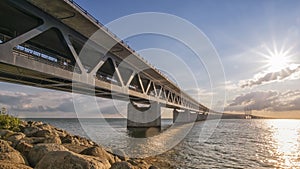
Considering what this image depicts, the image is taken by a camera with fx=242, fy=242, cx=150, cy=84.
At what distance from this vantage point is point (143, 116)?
185 feet

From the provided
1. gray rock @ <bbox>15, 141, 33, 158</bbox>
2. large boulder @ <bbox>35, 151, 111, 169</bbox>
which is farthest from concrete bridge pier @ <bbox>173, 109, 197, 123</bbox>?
large boulder @ <bbox>35, 151, 111, 169</bbox>

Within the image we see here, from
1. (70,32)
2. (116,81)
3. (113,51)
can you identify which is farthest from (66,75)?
(116,81)

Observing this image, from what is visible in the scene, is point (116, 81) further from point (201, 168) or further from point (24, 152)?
point (24, 152)

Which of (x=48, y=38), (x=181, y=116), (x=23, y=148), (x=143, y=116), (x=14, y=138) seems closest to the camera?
(x=23, y=148)

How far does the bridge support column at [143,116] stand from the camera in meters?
56.0

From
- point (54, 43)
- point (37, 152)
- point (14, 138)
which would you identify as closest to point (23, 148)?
point (37, 152)

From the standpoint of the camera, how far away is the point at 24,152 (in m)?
8.94

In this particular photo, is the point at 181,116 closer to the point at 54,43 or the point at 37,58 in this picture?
the point at 54,43

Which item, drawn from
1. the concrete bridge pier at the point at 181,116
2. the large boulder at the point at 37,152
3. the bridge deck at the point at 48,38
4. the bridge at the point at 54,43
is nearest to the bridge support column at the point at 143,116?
the bridge at the point at 54,43

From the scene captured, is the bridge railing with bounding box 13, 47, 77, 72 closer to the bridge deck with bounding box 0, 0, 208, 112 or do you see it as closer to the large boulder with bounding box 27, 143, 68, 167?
the bridge deck with bounding box 0, 0, 208, 112

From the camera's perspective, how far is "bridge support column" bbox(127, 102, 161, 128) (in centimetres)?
5597

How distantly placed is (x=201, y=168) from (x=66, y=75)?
13.2 metres

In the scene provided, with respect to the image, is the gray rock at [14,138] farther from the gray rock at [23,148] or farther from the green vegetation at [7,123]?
the green vegetation at [7,123]

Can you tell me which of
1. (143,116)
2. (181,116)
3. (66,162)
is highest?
(181,116)
